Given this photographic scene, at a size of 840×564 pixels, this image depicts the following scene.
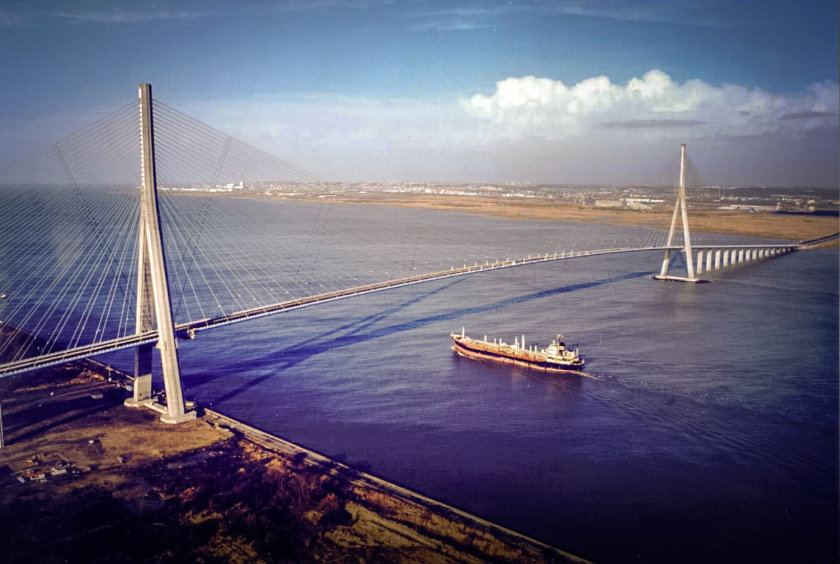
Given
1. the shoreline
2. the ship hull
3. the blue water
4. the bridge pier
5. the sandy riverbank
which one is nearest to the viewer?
the sandy riverbank

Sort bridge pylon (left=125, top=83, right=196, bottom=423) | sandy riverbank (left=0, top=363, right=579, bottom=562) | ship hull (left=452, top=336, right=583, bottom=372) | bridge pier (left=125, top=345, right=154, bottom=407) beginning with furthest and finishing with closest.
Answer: ship hull (left=452, top=336, right=583, bottom=372) < bridge pier (left=125, top=345, right=154, bottom=407) < bridge pylon (left=125, top=83, right=196, bottom=423) < sandy riverbank (left=0, top=363, right=579, bottom=562)

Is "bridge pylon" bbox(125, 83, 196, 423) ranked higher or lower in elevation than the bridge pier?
higher

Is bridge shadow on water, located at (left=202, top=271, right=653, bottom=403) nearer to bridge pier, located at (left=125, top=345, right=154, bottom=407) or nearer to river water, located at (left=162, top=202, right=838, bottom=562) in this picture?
river water, located at (left=162, top=202, right=838, bottom=562)

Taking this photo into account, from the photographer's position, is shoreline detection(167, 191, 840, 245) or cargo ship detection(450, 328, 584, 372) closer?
cargo ship detection(450, 328, 584, 372)

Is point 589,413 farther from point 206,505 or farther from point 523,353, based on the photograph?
point 206,505

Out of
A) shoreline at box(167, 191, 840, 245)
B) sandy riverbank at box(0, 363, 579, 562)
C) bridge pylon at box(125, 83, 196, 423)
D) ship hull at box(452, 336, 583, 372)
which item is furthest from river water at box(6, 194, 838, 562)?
shoreline at box(167, 191, 840, 245)

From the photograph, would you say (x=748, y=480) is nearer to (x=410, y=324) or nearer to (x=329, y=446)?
(x=329, y=446)

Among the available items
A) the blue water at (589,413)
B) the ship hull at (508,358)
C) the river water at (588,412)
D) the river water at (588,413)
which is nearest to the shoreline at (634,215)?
the river water at (588,412)

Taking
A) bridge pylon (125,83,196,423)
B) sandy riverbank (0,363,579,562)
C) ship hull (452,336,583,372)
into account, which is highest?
bridge pylon (125,83,196,423)
